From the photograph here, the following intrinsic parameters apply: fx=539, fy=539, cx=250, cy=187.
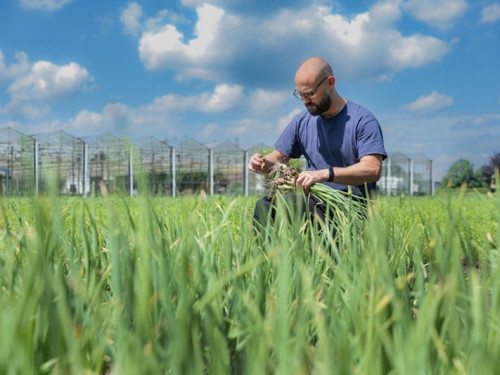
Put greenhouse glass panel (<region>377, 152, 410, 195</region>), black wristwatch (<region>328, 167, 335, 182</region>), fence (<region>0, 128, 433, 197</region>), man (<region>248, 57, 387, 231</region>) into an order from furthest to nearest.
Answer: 1. greenhouse glass panel (<region>377, 152, 410, 195</region>)
2. fence (<region>0, 128, 433, 197</region>)
3. man (<region>248, 57, 387, 231</region>)
4. black wristwatch (<region>328, 167, 335, 182</region>)

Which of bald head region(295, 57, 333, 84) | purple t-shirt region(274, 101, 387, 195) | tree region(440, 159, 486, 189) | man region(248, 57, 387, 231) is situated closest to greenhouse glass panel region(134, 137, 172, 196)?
purple t-shirt region(274, 101, 387, 195)

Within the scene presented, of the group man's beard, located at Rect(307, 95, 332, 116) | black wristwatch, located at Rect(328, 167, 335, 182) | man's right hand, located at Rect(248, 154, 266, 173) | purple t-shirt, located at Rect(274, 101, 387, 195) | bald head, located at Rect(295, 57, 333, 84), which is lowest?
black wristwatch, located at Rect(328, 167, 335, 182)

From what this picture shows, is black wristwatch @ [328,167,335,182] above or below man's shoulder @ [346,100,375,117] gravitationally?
below

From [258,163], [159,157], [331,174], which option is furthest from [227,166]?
[331,174]

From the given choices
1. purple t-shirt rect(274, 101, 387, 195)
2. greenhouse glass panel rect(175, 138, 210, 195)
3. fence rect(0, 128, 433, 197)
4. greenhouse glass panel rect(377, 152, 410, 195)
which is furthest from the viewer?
greenhouse glass panel rect(377, 152, 410, 195)

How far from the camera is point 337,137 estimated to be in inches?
127

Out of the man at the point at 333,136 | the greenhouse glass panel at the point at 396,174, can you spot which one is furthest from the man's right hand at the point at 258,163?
the greenhouse glass panel at the point at 396,174

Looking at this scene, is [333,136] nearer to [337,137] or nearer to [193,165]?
[337,137]

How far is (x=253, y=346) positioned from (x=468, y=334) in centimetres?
36

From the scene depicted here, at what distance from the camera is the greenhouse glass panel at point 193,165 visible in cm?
2722

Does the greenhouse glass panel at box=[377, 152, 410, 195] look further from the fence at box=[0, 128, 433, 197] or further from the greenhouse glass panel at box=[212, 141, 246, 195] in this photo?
the greenhouse glass panel at box=[212, 141, 246, 195]

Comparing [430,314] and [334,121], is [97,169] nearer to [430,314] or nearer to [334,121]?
[334,121]

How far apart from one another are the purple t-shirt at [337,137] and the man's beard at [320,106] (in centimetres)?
13

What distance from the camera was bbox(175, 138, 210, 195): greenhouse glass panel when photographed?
27.2 m
